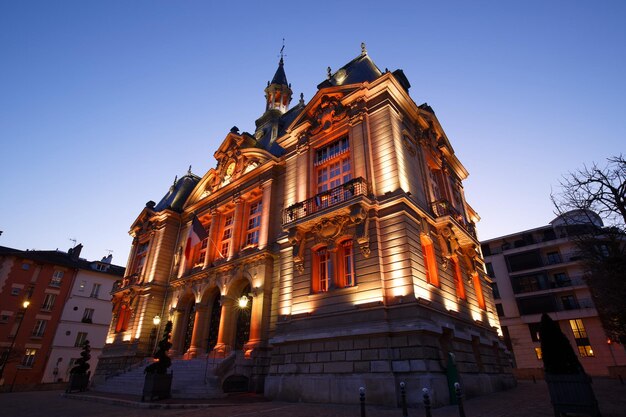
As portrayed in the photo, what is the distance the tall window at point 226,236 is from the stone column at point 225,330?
149 inches

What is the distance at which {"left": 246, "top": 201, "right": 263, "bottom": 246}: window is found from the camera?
24.1 m

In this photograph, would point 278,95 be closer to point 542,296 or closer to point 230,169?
point 230,169

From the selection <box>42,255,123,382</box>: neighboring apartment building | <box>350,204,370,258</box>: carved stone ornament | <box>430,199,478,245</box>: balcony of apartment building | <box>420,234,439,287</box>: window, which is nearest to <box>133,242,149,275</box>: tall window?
<box>42,255,123,382</box>: neighboring apartment building

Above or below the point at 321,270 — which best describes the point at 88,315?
above

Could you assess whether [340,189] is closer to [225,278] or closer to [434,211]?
[434,211]

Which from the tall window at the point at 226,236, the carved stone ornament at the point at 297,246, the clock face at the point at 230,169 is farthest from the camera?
the clock face at the point at 230,169

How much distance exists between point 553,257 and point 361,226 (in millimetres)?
42878

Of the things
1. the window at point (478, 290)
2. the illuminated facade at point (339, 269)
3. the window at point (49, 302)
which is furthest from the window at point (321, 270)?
the window at point (49, 302)

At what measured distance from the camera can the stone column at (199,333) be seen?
2275 centimetres

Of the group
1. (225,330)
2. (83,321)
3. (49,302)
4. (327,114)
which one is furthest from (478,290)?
(49,302)

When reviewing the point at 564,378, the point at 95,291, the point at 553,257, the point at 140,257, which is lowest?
the point at 564,378

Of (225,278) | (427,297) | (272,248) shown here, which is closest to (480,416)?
(427,297)

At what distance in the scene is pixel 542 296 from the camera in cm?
4319

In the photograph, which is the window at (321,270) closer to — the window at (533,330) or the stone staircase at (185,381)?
the stone staircase at (185,381)
